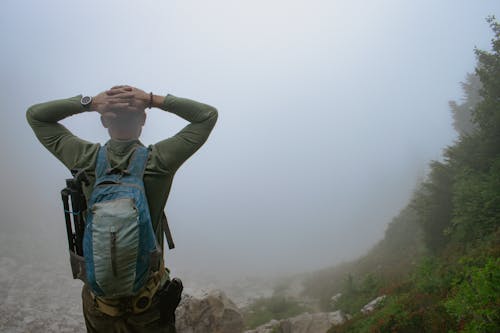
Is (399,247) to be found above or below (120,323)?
below

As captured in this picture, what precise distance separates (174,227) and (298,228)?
46.5 m

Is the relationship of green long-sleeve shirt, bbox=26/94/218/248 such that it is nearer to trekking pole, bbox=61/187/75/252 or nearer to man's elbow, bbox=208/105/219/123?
man's elbow, bbox=208/105/219/123

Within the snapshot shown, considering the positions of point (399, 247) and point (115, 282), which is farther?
point (399, 247)

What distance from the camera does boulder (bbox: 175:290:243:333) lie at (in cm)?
855

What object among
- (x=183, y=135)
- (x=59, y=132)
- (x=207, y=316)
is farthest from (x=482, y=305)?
(x=207, y=316)

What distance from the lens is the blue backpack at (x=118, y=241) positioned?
70.9 inches

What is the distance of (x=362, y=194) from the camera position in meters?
118

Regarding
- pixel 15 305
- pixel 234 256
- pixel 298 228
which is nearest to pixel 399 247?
pixel 15 305

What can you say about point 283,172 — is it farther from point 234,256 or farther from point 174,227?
point 234,256

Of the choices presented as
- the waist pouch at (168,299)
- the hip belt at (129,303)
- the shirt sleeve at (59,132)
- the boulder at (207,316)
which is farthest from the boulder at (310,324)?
the shirt sleeve at (59,132)

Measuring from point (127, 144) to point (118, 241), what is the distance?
877mm

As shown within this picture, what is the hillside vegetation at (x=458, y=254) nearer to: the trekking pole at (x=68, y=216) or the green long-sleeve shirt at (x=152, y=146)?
the green long-sleeve shirt at (x=152, y=146)

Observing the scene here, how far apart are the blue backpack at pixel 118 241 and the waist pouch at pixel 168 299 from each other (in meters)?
Answer: 0.32

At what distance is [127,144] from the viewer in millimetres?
2367
